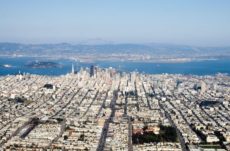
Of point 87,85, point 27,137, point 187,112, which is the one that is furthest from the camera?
point 87,85

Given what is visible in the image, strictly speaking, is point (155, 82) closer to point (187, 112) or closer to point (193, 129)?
point (187, 112)

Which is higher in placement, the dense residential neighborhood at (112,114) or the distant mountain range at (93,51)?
the dense residential neighborhood at (112,114)

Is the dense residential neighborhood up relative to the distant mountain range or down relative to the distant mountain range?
up

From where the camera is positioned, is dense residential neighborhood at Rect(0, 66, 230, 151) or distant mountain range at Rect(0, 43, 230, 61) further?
distant mountain range at Rect(0, 43, 230, 61)

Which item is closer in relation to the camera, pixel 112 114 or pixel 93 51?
pixel 112 114

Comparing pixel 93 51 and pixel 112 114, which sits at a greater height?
pixel 112 114

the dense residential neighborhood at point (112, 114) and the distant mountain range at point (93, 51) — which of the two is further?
the distant mountain range at point (93, 51)

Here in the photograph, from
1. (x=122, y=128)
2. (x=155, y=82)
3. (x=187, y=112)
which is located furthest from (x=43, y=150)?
(x=155, y=82)

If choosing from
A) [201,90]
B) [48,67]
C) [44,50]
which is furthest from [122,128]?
[44,50]

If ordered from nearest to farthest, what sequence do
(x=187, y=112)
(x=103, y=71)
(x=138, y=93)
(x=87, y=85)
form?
(x=187, y=112)
(x=138, y=93)
(x=87, y=85)
(x=103, y=71)

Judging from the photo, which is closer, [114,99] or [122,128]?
[122,128]
